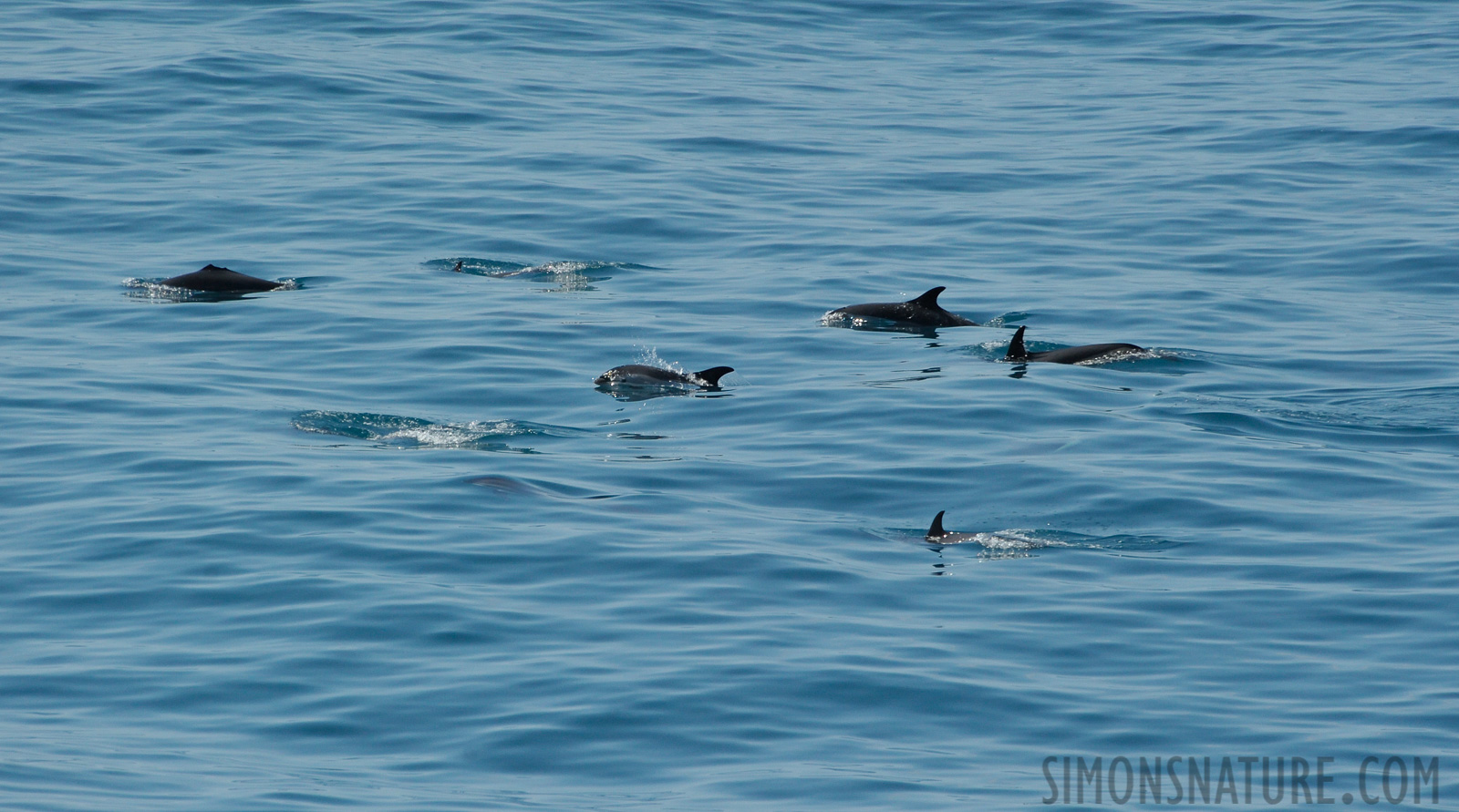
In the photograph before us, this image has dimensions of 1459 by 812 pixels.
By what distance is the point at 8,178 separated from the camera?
2898 centimetres

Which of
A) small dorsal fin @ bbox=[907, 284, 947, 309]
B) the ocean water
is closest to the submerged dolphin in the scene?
the ocean water

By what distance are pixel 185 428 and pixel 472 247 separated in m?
9.61

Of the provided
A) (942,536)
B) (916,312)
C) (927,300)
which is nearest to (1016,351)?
(927,300)

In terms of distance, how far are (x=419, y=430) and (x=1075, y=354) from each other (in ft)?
24.5

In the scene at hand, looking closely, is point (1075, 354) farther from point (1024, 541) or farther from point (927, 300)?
point (1024, 541)

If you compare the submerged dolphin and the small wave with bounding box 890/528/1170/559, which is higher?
the submerged dolphin

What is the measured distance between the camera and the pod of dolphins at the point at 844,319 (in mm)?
18453

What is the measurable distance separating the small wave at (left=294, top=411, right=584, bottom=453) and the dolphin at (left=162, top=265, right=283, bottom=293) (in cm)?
591

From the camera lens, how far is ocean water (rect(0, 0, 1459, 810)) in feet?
32.2

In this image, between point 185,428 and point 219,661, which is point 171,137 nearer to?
point 185,428

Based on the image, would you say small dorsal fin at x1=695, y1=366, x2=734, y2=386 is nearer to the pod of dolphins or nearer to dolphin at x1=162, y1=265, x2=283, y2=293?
the pod of dolphins

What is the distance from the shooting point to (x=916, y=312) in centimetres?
2128

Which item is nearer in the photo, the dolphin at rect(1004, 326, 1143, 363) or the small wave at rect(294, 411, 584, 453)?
the small wave at rect(294, 411, 584, 453)

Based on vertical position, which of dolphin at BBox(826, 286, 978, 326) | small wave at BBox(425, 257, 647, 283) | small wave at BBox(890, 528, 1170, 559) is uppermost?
small wave at BBox(425, 257, 647, 283)
